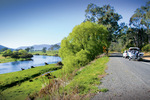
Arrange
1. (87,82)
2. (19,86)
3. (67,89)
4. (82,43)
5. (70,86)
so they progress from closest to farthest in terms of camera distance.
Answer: (67,89), (70,86), (87,82), (19,86), (82,43)

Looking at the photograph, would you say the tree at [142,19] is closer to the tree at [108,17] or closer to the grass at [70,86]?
the tree at [108,17]

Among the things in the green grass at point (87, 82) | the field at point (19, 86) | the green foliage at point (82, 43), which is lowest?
the field at point (19, 86)

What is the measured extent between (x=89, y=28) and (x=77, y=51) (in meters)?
7.13

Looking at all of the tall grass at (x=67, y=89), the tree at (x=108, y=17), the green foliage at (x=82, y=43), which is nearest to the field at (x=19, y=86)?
the tall grass at (x=67, y=89)

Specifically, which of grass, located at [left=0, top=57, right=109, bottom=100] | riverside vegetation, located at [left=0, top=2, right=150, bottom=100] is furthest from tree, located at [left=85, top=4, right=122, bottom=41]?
grass, located at [left=0, top=57, right=109, bottom=100]

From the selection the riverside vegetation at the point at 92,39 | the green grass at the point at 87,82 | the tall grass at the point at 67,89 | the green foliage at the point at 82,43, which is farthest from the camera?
the green foliage at the point at 82,43

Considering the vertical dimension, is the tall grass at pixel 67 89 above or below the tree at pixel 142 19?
below

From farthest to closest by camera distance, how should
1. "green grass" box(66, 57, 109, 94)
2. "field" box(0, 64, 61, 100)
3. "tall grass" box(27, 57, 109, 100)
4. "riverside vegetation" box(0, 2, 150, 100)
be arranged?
1. "riverside vegetation" box(0, 2, 150, 100)
2. "field" box(0, 64, 61, 100)
3. "green grass" box(66, 57, 109, 94)
4. "tall grass" box(27, 57, 109, 100)

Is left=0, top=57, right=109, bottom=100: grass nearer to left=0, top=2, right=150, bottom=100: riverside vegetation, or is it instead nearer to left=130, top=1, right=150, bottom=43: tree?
left=0, top=2, right=150, bottom=100: riverside vegetation

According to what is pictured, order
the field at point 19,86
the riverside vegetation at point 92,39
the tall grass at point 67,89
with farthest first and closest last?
1. the riverside vegetation at point 92,39
2. the field at point 19,86
3. the tall grass at point 67,89

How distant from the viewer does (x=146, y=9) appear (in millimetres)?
38000

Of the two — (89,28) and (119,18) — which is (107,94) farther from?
(119,18)

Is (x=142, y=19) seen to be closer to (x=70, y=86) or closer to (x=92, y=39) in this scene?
(x=92, y=39)

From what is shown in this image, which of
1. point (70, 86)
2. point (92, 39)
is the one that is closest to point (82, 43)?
point (92, 39)
